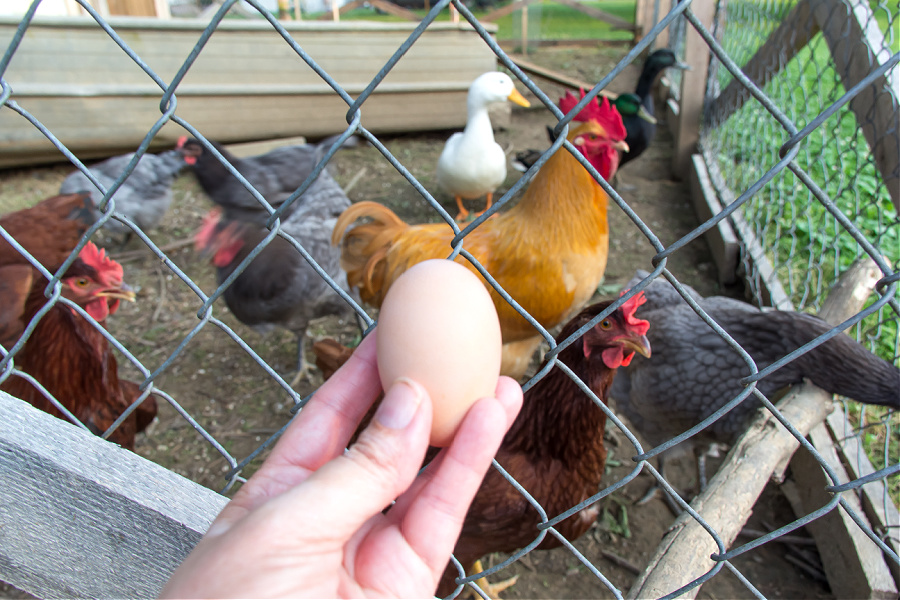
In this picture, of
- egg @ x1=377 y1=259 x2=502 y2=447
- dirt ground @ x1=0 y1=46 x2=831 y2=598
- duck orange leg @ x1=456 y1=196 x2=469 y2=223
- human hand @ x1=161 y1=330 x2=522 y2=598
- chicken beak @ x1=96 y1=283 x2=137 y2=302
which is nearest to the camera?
human hand @ x1=161 y1=330 x2=522 y2=598

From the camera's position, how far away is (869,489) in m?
1.82

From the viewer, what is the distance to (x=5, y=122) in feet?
16.1

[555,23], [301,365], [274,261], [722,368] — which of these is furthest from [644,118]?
[555,23]

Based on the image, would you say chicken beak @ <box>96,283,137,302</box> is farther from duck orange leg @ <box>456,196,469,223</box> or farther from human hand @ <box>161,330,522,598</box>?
duck orange leg @ <box>456,196,469,223</box>

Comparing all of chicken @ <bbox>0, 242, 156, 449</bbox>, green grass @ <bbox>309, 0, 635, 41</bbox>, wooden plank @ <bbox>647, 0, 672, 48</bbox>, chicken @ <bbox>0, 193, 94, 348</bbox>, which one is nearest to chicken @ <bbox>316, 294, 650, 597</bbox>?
chicken @ <bbox>0, 242, 156, 449</bbox>

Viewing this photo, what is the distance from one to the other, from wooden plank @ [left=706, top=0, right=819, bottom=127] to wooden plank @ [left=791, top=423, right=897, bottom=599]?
1.70 meters

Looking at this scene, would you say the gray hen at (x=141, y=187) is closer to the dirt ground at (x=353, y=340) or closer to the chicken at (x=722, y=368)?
the dirt ground at (x=353, y=340)

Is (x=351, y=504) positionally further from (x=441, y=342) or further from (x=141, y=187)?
(x=141, y=187)

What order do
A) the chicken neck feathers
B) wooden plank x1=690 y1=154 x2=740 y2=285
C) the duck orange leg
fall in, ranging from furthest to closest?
the duck orange leg < wooden plank x1=690 y1=154 x2=740 y2=285 < the chicken neck feathers

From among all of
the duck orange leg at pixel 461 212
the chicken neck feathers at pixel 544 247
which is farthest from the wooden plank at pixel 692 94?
the chicken neck feathers at pixel 544 247

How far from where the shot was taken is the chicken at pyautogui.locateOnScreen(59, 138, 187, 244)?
4.04 meters

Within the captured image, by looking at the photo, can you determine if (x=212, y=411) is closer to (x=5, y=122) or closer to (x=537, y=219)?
(x=537, y=219)

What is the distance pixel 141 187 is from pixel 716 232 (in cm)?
409

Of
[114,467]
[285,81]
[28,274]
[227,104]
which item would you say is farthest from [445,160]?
[114,467]
